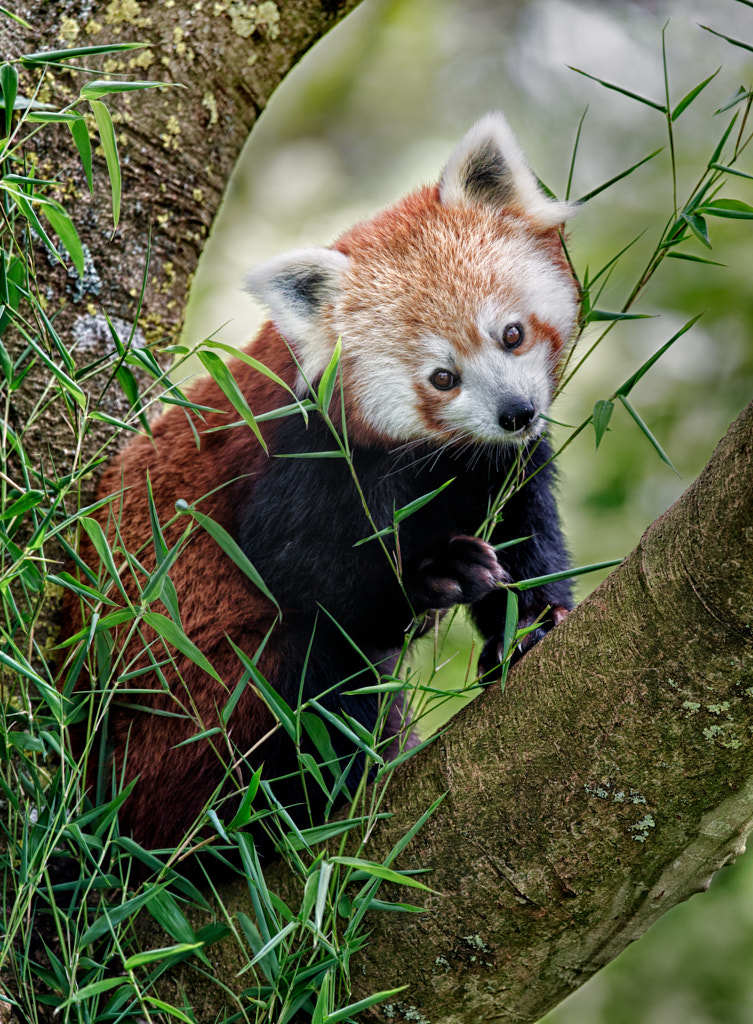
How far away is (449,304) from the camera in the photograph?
233 centimetres

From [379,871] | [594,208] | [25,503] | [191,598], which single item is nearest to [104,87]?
[25,503]

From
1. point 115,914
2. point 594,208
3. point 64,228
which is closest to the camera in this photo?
point 115,914

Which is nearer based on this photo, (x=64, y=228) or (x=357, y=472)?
(x=64, y=228)

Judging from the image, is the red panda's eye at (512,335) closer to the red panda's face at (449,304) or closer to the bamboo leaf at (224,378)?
the red panda's face at (449,304)

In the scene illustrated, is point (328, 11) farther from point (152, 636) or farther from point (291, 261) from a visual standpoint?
point (152, 636)

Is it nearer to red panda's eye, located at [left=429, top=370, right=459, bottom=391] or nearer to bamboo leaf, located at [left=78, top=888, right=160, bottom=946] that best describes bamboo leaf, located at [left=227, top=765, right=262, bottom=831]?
bamboo leaf, located at [left=78, top=888, right=160, bottom=946]

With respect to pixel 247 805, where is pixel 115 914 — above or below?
below

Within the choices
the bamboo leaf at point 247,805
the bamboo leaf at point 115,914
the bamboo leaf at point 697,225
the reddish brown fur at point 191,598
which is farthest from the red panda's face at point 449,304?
the bamboo leaf at point 115,914

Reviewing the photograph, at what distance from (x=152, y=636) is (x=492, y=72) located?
5.00 metres

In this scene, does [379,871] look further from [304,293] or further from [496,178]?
[496,178]

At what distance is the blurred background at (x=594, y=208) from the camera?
11.6 feet

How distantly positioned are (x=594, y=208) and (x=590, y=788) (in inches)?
138

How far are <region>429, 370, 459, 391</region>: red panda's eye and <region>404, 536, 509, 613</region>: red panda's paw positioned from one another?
0.38 m

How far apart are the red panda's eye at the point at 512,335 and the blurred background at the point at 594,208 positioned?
10.4 inches
